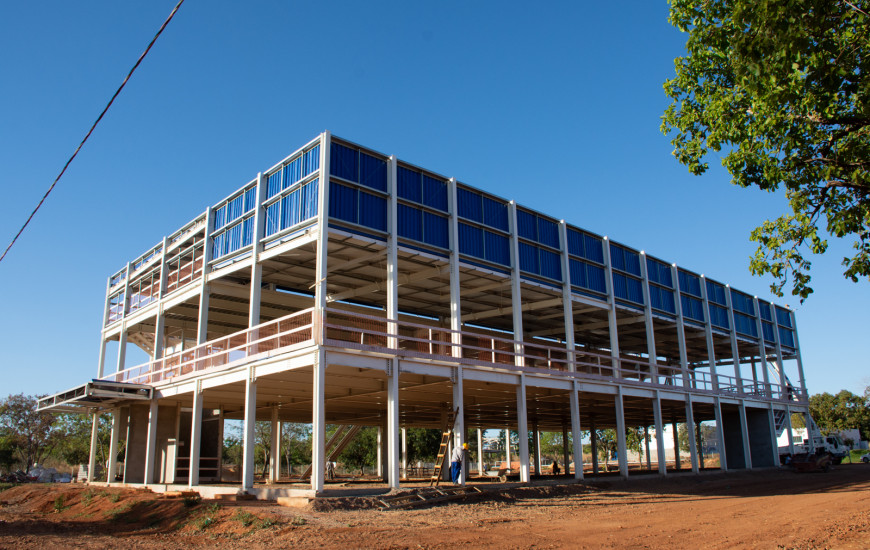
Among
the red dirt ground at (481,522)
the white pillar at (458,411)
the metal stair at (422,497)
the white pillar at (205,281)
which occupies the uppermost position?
the white pillar at (205,281)

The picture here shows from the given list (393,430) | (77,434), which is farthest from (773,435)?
(77,434)

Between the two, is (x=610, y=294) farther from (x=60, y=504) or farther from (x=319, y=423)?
(x=60, y=504)

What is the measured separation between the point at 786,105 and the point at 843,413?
86122 millimetres

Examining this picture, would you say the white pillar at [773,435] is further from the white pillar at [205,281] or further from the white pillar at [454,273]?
the white pillar at [205,281]

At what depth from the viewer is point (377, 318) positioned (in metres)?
20.8

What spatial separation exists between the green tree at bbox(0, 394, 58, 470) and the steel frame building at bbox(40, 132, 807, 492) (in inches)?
1128

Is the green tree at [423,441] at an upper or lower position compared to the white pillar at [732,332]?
lower

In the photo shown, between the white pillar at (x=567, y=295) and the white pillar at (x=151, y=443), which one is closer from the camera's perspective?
the white pillar at (x=151, y=443)

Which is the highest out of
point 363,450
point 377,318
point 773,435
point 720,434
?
point 377,318

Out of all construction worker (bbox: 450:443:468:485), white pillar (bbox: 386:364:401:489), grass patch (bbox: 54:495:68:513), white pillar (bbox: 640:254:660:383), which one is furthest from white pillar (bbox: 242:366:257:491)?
white pillar (bbox: 640:254:660:383)

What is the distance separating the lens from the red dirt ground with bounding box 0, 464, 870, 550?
1389 cm

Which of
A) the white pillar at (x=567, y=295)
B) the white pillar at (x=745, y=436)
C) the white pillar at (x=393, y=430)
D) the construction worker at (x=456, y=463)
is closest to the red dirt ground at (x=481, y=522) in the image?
the construction worker at (x=456, y=463)

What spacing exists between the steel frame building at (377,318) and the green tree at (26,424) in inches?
1128

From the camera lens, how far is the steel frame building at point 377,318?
2180cm
